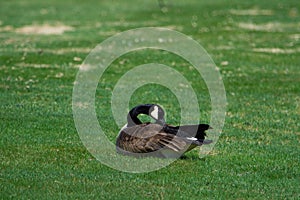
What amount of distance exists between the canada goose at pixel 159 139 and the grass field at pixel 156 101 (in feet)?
0.85

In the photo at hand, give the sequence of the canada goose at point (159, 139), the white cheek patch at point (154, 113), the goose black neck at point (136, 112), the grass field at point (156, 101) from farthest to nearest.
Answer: the goose black neck at point (136, 112) < the white cheek patch at point (154, 113) < the canada goose at point (159, 139) < the grass field at point (156, 101)

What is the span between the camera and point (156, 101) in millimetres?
14398

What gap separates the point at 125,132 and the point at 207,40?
13.7 meters

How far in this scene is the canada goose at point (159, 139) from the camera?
377 inches

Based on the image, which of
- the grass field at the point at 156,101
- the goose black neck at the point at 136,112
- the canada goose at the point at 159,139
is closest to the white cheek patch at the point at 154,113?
the canada goose at the point at 159,139

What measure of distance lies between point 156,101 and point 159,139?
4672mm

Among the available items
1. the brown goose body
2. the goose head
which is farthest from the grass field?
the goose head

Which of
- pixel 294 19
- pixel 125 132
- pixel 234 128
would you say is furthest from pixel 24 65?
pixel 294 19

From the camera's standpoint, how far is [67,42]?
2277cm

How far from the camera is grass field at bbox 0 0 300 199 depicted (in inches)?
352

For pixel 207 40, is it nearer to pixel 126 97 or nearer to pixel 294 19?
pixel 294 19

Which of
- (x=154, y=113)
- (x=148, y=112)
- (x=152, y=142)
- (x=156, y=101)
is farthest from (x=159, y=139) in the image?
(x=156, y=101)

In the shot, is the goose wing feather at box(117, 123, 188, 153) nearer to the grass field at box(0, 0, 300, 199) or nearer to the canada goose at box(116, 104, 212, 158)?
the canada goose at box(116, 104, 212, 158)

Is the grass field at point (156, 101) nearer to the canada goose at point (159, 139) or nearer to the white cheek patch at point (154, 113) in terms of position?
the canada goose at point (159, 139)
